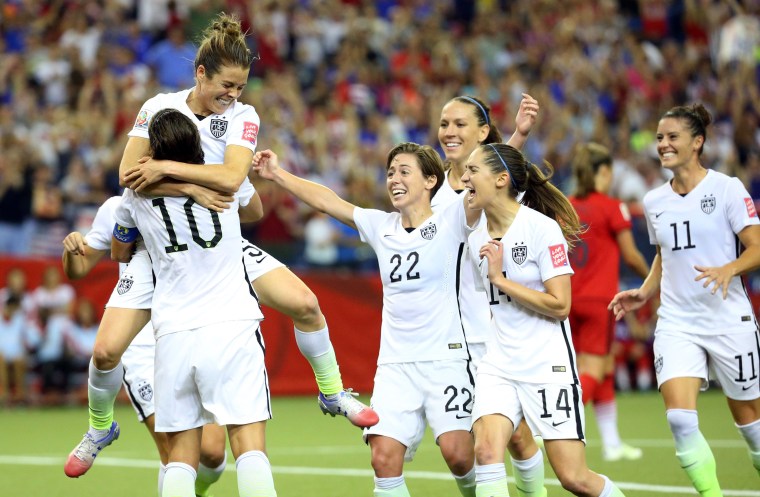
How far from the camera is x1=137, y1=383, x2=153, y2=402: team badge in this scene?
25.2ft

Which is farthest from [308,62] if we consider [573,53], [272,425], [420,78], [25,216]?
[272,425]

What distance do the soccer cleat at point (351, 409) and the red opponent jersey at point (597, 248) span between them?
389 cm

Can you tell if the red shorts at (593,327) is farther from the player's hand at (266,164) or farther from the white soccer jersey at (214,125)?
the white soccer jersey at (214,125)

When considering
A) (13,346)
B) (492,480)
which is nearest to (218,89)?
(492,480)

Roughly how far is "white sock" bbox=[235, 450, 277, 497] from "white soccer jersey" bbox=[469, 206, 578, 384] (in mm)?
1428

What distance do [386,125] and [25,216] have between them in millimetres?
6020

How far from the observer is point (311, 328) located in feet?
23.3

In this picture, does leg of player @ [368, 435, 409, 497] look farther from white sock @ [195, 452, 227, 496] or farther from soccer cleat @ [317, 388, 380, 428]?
white sock @ [195, 452, 227, 496]

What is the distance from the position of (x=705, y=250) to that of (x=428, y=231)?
2.01 m

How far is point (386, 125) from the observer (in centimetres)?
1883

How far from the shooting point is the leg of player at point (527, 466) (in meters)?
6.91

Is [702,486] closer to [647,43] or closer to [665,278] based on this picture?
[665,278]

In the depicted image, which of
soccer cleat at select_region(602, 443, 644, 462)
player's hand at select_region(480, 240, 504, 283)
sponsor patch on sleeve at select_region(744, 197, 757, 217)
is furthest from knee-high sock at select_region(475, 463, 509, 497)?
soccer cleat at select_region(602, 443, 644, 462)

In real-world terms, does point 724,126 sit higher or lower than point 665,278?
higher
